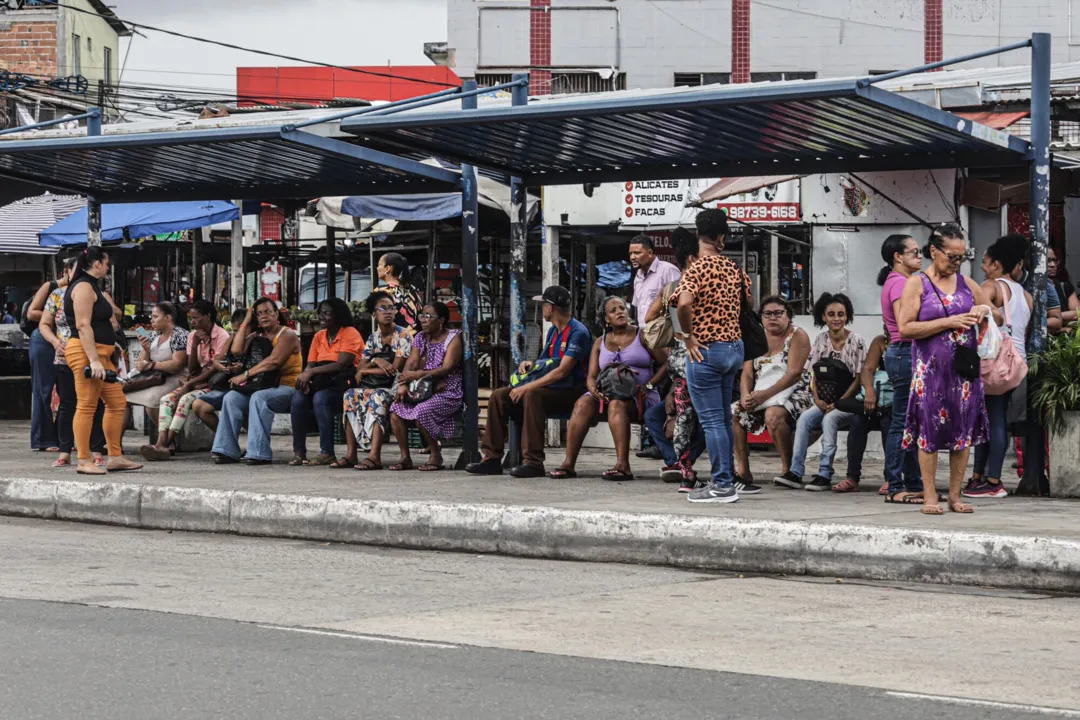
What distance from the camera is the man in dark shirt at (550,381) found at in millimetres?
11578

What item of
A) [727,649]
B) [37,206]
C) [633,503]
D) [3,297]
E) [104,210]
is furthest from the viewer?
[3,297]

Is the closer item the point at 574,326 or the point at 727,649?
the point at 727,649

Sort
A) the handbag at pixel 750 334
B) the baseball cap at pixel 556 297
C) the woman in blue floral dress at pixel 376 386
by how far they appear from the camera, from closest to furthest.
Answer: the handbag at pixel 750 334
the baseball cap at pixel 556 297
the woman in blue floral dress at pixel 376 386

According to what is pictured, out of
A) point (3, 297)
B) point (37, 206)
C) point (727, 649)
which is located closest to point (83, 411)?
point (727, 649)

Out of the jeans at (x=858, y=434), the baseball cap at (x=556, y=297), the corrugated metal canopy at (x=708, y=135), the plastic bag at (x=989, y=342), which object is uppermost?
the corrugated metal canopy at (x=708, y=135)

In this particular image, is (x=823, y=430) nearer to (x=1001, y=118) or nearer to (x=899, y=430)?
(x=899, y=430)

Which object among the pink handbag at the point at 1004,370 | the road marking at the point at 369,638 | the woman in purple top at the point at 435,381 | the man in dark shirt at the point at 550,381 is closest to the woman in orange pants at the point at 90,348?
the woman in purple top at the point at 435,381

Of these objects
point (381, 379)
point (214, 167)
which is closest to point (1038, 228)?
point (381, 379)

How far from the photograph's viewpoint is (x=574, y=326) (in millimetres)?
11680

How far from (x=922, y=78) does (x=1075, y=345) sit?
4907mm

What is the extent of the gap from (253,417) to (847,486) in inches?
202

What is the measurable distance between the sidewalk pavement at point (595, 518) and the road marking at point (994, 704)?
275 centimetres

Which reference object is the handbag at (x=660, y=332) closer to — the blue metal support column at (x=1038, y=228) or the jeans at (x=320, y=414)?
the blue metal support column at (x=1038, y=228)

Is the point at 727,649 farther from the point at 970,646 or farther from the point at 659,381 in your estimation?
the point at 659,381
